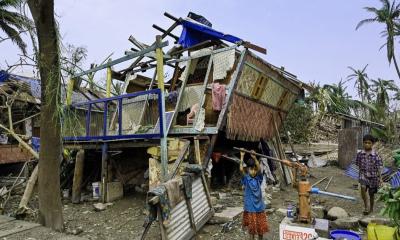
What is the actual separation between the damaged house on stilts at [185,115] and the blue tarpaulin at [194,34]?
0.08 feet

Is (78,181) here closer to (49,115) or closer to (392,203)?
(49,115)

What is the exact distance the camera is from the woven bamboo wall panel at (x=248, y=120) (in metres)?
8.44

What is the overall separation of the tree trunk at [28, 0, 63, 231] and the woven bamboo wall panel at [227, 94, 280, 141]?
12.8 ft

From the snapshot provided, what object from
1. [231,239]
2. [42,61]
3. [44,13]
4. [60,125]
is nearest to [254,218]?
[231,239]

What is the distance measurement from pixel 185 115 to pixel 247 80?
1876mm

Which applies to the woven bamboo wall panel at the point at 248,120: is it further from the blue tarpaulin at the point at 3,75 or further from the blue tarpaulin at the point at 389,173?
the blue tarpaulin at the point at 3,75

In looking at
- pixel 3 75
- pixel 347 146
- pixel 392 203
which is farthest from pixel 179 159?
pixel 347 146

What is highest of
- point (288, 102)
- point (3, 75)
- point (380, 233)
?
point (3, 75)

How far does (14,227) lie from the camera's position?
6285 mm

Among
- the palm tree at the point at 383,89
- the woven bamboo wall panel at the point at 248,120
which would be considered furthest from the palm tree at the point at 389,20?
the woven bamboo wall panel at the point at 248,120

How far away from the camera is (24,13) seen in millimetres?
5691

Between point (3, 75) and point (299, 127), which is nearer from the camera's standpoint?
point (3, 75)

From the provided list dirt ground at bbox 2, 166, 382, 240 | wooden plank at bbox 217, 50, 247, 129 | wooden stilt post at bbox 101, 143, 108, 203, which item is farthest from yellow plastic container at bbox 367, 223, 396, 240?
wooden stilt post at bbox 101, 143, 108, 203

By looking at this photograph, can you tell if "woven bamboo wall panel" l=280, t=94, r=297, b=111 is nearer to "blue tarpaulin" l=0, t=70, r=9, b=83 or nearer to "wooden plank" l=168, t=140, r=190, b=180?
"wooden plank" l=168, t=140, r=190, b=180
